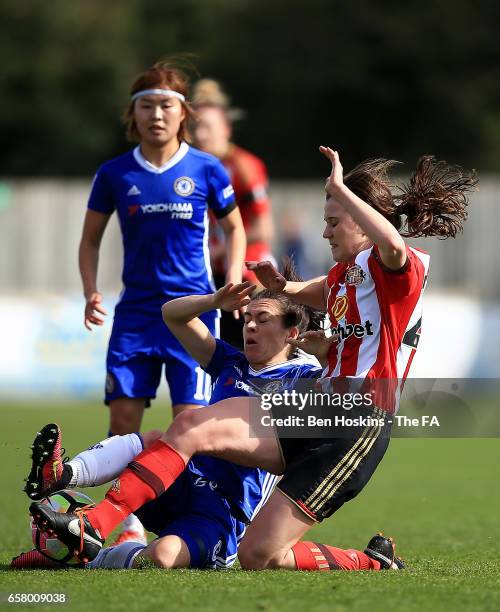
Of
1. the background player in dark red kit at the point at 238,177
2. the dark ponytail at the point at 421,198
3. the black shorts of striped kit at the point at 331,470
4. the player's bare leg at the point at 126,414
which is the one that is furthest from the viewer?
the background player in dark red kit at the point at 238,177

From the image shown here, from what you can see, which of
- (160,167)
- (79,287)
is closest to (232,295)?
(160,167)

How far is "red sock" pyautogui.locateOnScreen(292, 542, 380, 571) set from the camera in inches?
181

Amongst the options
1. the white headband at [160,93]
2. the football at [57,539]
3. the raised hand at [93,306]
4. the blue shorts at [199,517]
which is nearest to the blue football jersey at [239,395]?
the blue shorts at [199,517]

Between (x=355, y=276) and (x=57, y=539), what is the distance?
4.80 feet

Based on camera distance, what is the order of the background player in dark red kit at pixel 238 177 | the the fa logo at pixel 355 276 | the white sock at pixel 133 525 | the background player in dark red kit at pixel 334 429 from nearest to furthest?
the background player in dark red kit at pixel 334 429 → the the fa logo at pixel 355 276 → the white sock at pixel 133 525 → the background player in dark red kit at pixel 238 177

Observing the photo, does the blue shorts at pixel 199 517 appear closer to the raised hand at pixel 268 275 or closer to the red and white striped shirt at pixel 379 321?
the red and white striped shirt at pixel 379 321

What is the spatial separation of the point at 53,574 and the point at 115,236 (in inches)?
520

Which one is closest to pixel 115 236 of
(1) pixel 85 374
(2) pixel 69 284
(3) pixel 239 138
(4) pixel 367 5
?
(2) pixel 69 284

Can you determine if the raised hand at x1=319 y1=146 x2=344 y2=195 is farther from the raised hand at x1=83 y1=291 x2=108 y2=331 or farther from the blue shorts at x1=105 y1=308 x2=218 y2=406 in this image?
the raised hand at x1=83 y1=291 x2=108 y2=331

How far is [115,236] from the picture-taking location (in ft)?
56.7

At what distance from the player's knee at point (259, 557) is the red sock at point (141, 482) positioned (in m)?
0.39

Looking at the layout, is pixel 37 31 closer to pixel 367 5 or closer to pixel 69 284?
pixel 367 5

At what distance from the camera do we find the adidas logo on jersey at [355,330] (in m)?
4.56

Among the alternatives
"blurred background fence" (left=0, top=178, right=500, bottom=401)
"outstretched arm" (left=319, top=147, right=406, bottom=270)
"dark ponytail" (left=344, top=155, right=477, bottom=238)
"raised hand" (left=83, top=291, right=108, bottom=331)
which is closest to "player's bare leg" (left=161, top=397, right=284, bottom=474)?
"outstretched arm" (left=319, top=147, right=406, bottom=270)
